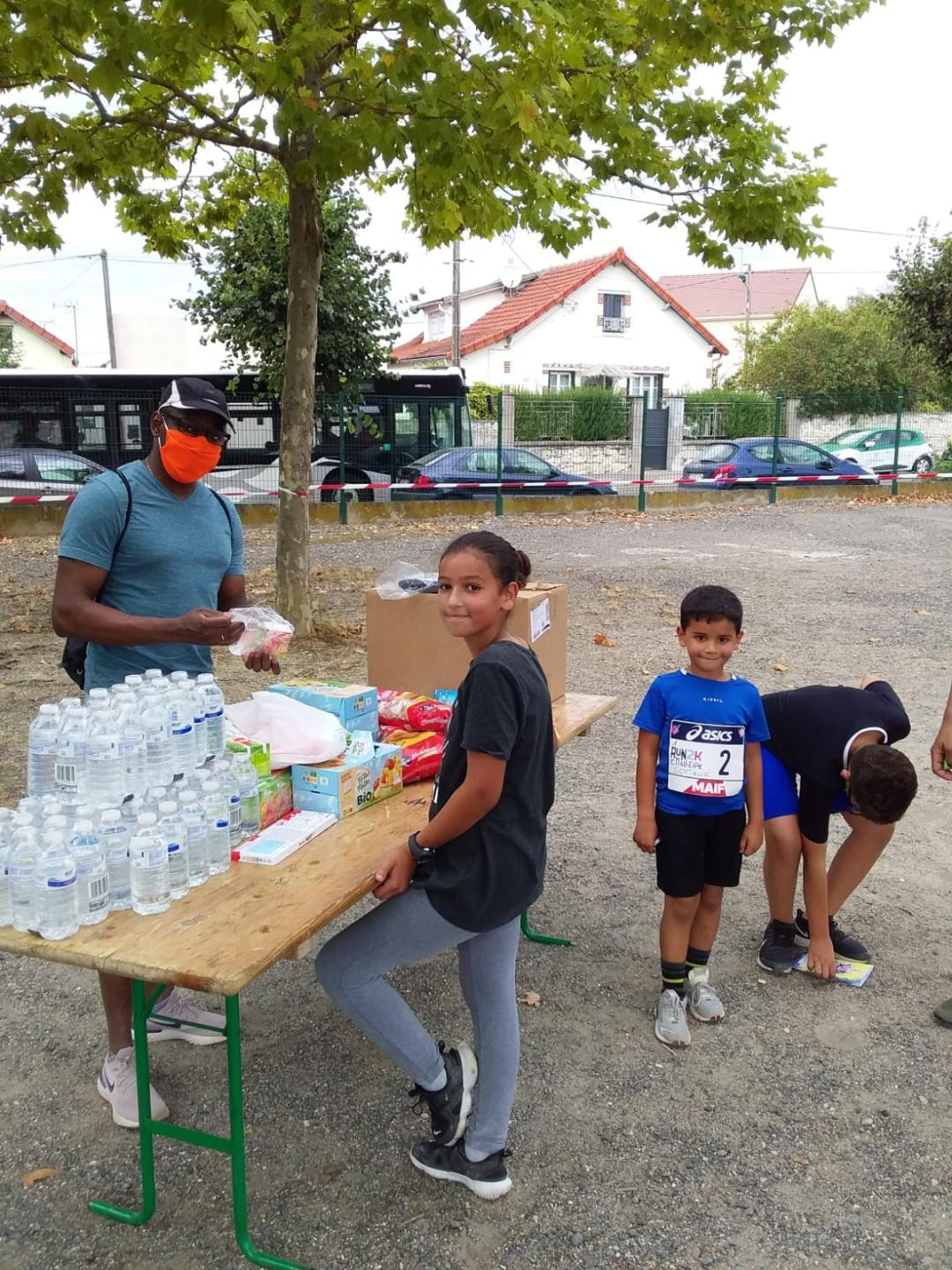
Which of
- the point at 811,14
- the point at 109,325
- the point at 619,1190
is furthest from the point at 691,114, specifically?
the point at 109,325

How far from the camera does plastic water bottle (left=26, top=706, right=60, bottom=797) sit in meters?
2.51

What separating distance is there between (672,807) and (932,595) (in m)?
8.65

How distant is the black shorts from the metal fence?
44.3ft

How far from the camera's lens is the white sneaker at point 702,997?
3.41 m

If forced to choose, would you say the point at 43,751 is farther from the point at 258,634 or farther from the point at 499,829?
the point at 499,829

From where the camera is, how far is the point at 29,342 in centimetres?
5397

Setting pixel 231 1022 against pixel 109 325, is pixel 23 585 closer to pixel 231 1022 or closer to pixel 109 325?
pixel 231 1022

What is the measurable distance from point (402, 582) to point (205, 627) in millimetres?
1203

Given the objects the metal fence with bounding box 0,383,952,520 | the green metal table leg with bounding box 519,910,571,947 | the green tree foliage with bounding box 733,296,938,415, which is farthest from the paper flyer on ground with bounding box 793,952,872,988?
the green tree foliage with bounding box 733,296,938,415

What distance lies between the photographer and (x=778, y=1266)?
2432mm

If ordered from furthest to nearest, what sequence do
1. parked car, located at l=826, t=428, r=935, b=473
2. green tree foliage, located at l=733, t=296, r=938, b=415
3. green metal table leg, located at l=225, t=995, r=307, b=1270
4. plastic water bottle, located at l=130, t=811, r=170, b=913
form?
green tree foliage, located at l=733, t=296, r=938, b=415, parked car, located at l=826, t=428, r=935, b=473, green metal table leg, located at l=225, t=995, r=307, b=1270, plastic water bottle, located at l=130, t=811, r=170, b=913

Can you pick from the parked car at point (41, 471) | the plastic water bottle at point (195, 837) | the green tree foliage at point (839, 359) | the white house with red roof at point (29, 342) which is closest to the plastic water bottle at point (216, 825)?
the plastic water bottle at point (195, 837)

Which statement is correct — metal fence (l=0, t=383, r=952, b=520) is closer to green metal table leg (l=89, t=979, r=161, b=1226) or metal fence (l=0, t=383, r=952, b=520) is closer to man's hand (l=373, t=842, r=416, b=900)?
green metal table leg (l=89, t=979, r=161, b=1226)

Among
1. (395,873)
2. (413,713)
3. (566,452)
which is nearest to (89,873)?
(395,873)
